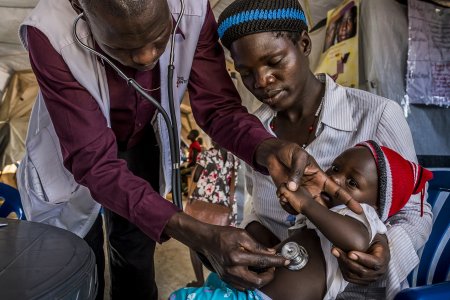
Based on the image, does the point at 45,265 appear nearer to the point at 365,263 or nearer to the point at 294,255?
the point at 294,255

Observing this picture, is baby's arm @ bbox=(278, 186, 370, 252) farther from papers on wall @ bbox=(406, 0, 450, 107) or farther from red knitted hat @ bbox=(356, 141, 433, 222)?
papers on wall @ bbox=(406, 0, 450, 107)

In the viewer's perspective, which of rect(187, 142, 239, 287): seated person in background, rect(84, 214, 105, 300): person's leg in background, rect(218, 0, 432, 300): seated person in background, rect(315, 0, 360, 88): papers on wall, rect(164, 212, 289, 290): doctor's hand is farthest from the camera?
rect(187, 142, 239, 287): seated person in background

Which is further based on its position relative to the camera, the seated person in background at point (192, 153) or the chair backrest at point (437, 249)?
the seated person in background at point (192, 153)

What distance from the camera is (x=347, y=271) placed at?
1002 millimetres

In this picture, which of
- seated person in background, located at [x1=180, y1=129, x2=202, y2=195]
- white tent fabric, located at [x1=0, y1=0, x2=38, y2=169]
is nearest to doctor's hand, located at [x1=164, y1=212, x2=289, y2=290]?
white tent fabric, located at [x1=0, y1=0, x2=38, y2=169]

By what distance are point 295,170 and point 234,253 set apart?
0.82ft

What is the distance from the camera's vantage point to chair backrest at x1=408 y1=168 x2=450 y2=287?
1.44m

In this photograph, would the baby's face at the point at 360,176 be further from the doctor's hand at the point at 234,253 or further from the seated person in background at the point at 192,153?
the seated person in background at the point at 192,153

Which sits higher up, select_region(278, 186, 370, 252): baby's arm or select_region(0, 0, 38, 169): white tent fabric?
select_region(278, 186, 370, 252): baby's arm

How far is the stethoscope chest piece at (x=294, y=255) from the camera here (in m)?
1.00

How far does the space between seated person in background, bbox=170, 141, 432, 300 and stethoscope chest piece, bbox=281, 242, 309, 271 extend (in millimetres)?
45

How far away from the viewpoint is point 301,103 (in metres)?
1.43

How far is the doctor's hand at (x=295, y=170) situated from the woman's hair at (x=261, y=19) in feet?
1.19

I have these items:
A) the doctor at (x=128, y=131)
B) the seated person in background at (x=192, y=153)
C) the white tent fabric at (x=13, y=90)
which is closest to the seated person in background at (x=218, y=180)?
the doctor at (x=128, y=131)
